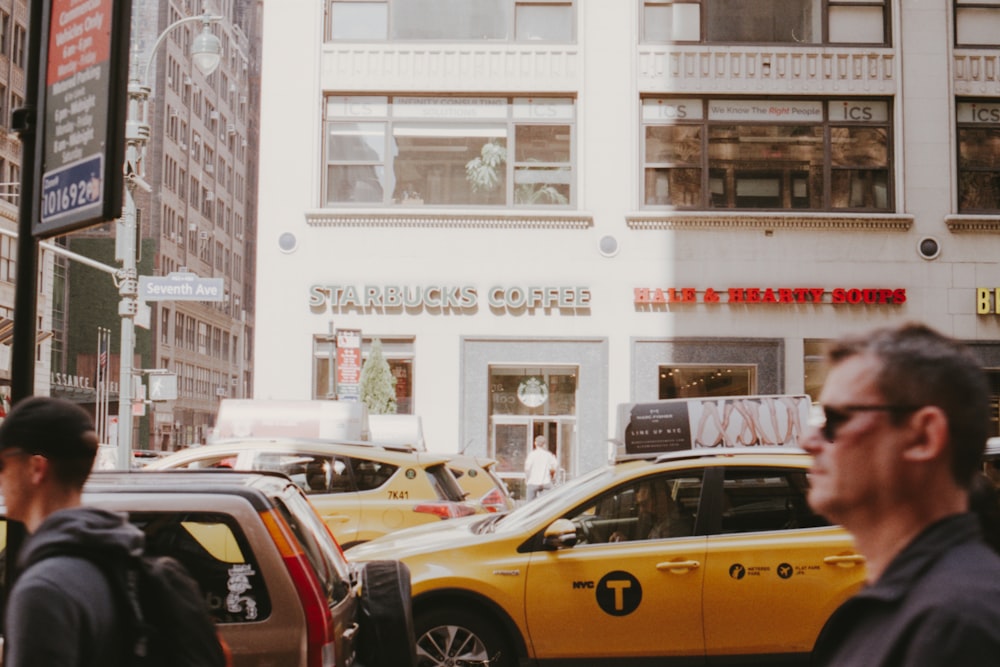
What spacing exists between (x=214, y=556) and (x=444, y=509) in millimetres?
6947

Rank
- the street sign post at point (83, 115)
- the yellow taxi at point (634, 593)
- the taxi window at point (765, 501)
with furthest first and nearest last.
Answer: the taxi window at point (765, 501) < the yellow taxi at point (634, 593) < the street sign post at point (83, 115)

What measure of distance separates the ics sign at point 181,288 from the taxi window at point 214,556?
15839mm

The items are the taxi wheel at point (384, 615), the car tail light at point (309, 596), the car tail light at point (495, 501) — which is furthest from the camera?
the car tail light at point (495, 501)

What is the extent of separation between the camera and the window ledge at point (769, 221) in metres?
25.8

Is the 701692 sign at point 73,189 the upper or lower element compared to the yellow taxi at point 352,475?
upper

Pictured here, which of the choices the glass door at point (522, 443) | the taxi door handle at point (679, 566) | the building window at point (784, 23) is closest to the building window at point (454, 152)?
the building window at point (784, 23)

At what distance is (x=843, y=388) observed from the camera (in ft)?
6.97

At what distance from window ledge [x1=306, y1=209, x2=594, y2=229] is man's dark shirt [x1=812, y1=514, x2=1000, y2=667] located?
24043 mm

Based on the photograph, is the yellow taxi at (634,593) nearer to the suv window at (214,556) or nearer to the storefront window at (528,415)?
the suv window at (214,556)

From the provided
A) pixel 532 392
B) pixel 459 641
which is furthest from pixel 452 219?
pixel 459 641

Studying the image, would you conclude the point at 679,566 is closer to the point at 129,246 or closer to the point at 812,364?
the point at 129,246

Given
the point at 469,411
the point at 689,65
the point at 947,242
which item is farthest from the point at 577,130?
the point at 947,242

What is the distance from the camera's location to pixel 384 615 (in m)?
5.34

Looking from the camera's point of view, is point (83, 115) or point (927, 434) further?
point (83, 115)
